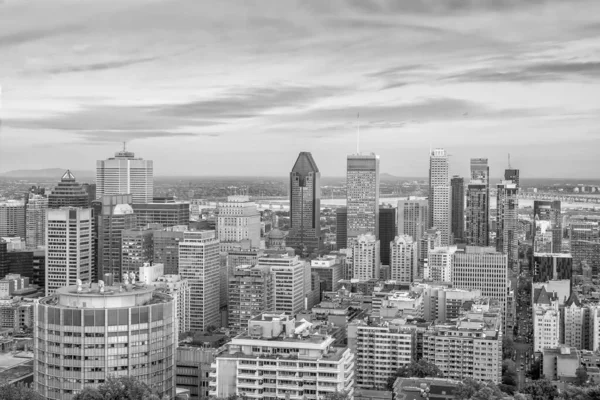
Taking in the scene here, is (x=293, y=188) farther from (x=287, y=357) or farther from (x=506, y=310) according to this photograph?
(x=287, y=357)

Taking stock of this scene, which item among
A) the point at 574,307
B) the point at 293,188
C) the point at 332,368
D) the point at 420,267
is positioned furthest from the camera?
the point at 293,188

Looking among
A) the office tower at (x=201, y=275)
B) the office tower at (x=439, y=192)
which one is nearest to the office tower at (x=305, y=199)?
the office tower at (x=439, y=192)

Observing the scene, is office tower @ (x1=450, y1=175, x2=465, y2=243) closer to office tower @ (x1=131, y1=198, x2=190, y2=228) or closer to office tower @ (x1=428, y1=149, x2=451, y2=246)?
office tower @ (x1=428, y1=149, x2=451, y2=246)

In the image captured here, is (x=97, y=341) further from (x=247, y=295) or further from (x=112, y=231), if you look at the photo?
(x=112, y=231)

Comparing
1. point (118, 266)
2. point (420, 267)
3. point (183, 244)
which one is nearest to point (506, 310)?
point (420, 267)

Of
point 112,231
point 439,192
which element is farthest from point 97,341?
point 439,192

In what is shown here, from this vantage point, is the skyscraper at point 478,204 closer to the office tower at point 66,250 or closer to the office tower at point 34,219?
the office tower at point 66,250
